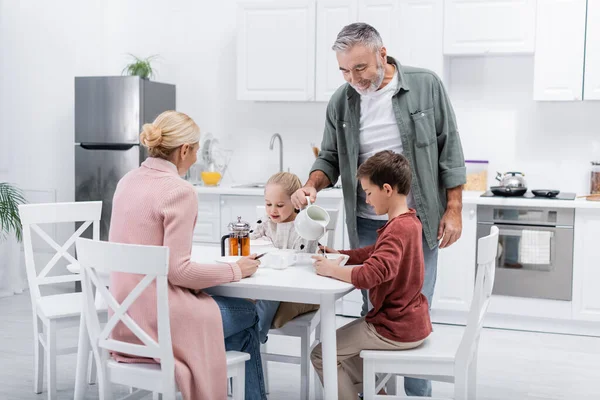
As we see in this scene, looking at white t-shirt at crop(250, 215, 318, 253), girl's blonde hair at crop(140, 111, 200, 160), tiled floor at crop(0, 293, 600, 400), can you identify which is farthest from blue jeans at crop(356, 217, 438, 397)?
girl's blonde hair at crop(140, 111, 200, 160)

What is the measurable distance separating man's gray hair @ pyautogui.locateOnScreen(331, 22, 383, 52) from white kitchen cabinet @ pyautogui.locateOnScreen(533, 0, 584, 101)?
2129 millimetres

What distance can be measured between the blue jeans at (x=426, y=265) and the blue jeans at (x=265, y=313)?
347 millimetres

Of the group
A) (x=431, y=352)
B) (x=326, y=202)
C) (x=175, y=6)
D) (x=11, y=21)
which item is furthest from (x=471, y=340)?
(x=11, y=21)

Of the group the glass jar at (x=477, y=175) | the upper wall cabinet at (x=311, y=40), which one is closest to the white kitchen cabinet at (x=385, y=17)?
the upper wall cabinet at (x=311, y=40)

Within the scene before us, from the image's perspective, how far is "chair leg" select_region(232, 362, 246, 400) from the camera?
248 cm

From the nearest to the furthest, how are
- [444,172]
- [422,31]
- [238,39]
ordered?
[444,172]
[422,31]
[238,39]

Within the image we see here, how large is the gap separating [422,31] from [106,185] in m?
2.35

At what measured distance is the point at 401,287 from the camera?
8.02ft

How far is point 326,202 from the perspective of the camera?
4.77 metres

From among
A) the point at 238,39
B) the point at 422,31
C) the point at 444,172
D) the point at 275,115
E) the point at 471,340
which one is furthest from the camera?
the point at 275,115

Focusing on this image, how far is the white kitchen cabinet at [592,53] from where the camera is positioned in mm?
4383

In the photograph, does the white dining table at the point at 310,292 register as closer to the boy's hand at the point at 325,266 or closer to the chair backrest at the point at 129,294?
the boy's hand at the point at 325,266

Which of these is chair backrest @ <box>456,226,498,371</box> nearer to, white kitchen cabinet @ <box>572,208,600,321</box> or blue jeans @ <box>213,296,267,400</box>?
blue jeans @ <box>213,296,267,400</box>

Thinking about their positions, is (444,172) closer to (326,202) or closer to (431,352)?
(431,352)
